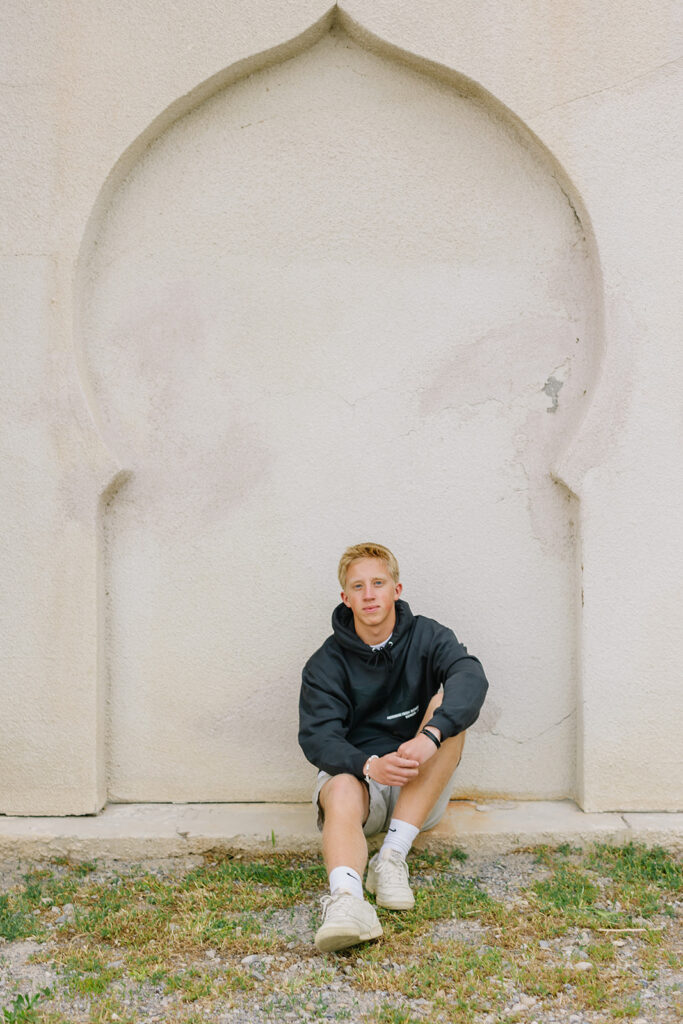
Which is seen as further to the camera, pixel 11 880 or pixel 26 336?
pixel 26 336

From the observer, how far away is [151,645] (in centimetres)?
436

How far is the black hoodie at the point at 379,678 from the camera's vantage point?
3.77 m

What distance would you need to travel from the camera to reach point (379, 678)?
386cm

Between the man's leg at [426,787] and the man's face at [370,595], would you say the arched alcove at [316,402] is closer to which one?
the man's face at [370,595]

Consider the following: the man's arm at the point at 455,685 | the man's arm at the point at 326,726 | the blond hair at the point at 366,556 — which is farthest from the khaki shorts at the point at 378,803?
the blond hair at the point at 366,556

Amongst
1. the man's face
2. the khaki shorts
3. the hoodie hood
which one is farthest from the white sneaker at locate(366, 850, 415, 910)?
the man's face

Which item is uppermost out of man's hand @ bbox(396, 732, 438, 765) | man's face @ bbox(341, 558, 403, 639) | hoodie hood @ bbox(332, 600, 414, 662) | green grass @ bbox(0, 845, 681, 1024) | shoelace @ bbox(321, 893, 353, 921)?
man's face @ bbox(341, 558, 403, 639)

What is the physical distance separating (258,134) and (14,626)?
255 cm

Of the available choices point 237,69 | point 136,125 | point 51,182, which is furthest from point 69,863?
point 237,69

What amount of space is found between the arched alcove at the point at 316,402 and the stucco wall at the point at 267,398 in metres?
0.01

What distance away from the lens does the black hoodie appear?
12.4ft

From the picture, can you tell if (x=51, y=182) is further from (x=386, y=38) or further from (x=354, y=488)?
(x=354, y=488)

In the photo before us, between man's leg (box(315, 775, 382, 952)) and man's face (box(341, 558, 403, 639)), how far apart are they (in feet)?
2.05

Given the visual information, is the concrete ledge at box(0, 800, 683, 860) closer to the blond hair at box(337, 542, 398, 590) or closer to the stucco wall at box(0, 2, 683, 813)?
the stucco wall at box(0, 2, 683, 813)
